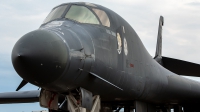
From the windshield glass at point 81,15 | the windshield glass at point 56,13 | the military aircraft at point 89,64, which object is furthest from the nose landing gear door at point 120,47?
the windshield glass at point 56,13

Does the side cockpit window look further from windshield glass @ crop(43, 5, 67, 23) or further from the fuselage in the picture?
windshield glass @ crop(43, 5, 67, 23)

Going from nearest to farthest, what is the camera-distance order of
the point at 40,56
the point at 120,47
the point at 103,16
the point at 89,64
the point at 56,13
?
the point at 40,56
the point at 89,64
the point at 56,13
the point at 103,16
the point at 120,47

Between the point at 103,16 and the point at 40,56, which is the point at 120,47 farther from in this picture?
the point at 40,56

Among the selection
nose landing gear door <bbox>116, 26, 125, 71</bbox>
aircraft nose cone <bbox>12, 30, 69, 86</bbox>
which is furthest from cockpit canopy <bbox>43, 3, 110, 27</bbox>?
aircraft nose cone <bbox>12, 30, 69, 86</bbox>

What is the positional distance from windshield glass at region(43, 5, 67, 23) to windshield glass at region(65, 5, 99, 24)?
21cm

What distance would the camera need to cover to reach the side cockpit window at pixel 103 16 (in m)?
9.32

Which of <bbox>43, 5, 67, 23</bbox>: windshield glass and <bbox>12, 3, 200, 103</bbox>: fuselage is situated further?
<bbox>43, 5, 67, 23</bbox>: windshield glass

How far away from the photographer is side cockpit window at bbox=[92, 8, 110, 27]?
9.32m

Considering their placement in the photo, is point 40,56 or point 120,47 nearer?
point 40,56

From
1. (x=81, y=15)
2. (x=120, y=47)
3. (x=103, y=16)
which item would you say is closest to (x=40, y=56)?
(x=81, y=15)

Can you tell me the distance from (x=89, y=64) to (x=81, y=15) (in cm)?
142

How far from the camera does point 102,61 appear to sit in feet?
28.3

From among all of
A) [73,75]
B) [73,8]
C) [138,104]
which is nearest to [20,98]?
[138,104]

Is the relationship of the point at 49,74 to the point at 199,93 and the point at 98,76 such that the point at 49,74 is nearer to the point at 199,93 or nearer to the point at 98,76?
the point at 98,76
